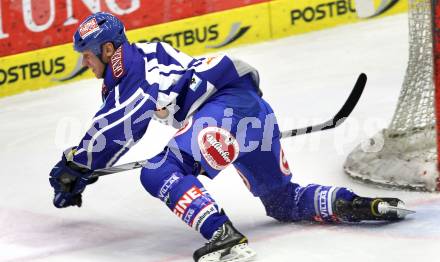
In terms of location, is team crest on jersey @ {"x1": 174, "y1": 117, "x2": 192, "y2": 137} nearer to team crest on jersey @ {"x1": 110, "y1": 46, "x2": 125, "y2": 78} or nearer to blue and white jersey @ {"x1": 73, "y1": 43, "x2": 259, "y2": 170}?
blue and white jersey @ {"x1": 73, "y1": 43, "x2": 259, "y2": 170}

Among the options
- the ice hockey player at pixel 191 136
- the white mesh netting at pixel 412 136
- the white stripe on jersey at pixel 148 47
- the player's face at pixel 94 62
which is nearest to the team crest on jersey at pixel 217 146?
the ice hockey player at pixel 191 136

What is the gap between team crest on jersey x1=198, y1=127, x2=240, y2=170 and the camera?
403 cm

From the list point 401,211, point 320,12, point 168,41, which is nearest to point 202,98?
point 401,211

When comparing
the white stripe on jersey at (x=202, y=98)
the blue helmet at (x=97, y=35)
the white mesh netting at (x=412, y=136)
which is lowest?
the white mesh netting at (x=412, y=136)

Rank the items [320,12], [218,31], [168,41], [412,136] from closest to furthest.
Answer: [412,136] < [168,41] < [218,31] < [320,12]

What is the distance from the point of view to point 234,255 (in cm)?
385

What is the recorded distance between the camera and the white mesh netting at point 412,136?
4754 millimetres

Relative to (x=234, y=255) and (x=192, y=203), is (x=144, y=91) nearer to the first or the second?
(x=192, y=203)

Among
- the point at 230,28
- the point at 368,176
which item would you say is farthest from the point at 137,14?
the point at 368,176

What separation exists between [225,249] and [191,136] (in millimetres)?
484

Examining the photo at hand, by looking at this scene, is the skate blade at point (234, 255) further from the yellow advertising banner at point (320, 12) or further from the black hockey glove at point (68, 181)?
the yellow advertising banner at point (320, 12)

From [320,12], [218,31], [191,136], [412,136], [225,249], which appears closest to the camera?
[225,249]

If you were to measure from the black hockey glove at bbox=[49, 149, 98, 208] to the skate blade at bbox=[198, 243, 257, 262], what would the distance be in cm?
77

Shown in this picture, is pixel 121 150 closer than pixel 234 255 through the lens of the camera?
No
